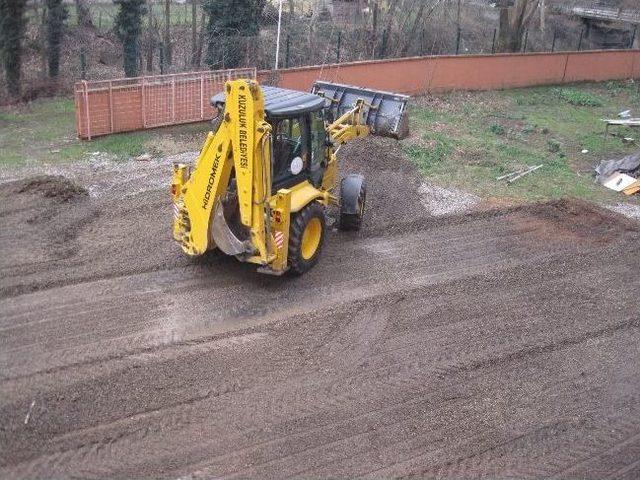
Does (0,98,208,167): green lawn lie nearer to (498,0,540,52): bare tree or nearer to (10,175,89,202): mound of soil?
(10,175,89,202): mound of soil

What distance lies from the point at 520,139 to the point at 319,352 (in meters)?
12.0

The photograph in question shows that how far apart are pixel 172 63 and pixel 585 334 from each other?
Result: 17.9 m

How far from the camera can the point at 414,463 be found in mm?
6266

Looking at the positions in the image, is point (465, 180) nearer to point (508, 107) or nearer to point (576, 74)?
point (508, 107)

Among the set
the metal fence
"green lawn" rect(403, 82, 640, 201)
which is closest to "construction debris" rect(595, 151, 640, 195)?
"green lawn" rect(403, 82, 640, 201)

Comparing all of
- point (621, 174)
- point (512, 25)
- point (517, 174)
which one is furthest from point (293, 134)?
point (512, 25)

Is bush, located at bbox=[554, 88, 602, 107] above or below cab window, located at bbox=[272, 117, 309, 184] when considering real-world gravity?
below

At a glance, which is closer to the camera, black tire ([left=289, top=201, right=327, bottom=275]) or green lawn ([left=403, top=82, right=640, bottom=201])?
black tire ([left=289, top=201, right=327, bottom=275])

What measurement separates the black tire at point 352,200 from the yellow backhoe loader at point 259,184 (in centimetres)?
51

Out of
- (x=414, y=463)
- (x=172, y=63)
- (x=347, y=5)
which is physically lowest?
(x=414, y=463)

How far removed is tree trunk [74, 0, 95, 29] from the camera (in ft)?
83.7

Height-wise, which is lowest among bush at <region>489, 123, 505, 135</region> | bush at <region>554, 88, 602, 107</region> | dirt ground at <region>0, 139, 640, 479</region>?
dirt ground at <region>0, 139, 640, 479</region>

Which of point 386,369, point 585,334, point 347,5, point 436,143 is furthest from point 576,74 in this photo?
point 386,369

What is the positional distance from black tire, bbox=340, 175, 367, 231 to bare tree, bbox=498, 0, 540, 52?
2033cm
